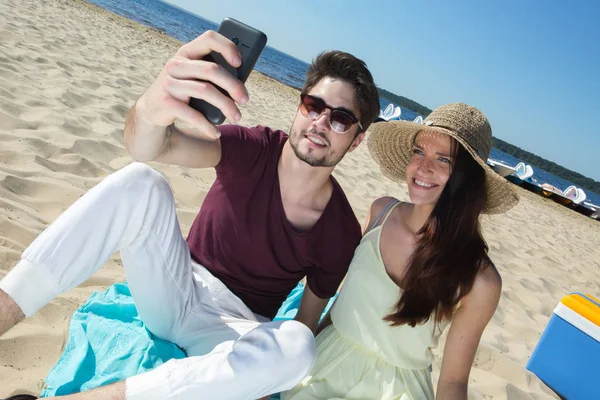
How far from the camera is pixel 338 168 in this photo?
6543mm

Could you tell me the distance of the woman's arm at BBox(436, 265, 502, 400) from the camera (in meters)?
1.90

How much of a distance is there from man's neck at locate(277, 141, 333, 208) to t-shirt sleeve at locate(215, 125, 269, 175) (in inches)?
5.1

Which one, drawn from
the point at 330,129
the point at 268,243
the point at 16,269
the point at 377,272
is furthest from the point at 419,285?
the point at 16,269

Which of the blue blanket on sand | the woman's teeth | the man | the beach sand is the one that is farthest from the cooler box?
the blue blanket on sand

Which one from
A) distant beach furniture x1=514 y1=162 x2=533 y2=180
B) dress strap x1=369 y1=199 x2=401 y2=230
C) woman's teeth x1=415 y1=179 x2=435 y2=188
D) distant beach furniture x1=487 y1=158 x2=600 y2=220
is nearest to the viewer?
woman's teeth x1=415 y1=179 x2=435 y2=188

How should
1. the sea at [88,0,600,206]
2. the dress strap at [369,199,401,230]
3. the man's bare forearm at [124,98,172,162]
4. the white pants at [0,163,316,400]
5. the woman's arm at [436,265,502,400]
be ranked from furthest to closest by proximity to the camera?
the sea at [88,0,600,206], the dress strap at [369,199,401,230], the woman's arm at [436,265,502,400], the man's bare forearm at [124,98,172,162], the white pants at [0,163,316,400]

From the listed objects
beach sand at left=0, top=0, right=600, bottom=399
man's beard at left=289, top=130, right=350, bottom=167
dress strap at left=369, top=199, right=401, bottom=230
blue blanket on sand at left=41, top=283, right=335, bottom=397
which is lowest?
blue blanket on sand at left=41, top=283, right=335, bottom=397

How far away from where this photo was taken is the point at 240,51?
1438 mm

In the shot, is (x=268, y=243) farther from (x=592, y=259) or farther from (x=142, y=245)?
(x=592, y=259)

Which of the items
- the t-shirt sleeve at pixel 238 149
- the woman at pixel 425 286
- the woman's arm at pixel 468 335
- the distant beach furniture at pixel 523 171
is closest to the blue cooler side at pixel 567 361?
the woman at pixel 425 286

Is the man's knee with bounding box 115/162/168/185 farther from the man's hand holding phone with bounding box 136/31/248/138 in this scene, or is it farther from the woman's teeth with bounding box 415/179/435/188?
the woman's teeth with bounding box 415/179/435/188

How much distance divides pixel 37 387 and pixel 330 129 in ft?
5.54

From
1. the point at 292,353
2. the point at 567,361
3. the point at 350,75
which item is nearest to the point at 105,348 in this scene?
the point at 292,353

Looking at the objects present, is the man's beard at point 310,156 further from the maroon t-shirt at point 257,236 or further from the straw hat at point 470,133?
the straw hat at point 470,133
